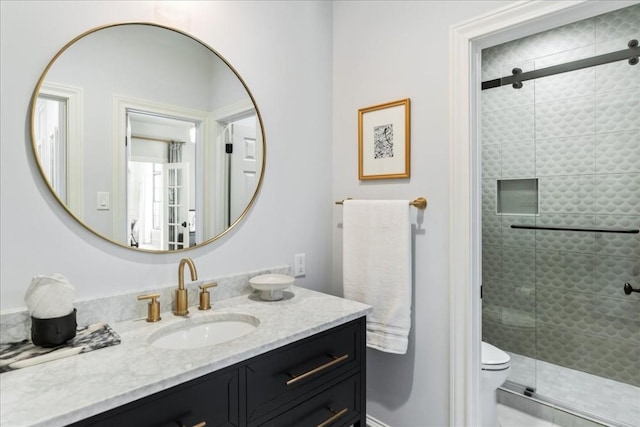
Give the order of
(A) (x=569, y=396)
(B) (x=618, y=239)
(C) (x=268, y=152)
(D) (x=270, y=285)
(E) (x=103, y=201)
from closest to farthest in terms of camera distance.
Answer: (E) (x=103, y=201) → (D) (x=270, y=285) → (C) (x=268, y=152) → (A) (x=569, y=396) → (B) (x=618, y=239)

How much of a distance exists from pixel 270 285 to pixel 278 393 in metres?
0.48

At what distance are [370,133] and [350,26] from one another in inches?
25.1

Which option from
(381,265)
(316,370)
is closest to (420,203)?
(381,265)

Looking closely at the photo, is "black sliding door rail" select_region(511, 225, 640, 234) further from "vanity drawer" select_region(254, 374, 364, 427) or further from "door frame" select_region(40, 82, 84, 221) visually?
"door frame" select_region(40, 82, 84, 221)

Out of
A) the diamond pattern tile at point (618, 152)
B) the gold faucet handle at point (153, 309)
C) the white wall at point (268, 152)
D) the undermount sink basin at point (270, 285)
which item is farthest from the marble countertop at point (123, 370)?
the diamond pattern tile at point (618, 152)

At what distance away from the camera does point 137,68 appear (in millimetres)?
1325

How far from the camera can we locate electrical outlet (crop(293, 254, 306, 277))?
1874mm

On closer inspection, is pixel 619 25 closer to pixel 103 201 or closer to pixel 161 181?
pixel 161 181

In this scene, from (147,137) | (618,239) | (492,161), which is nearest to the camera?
(147,137)

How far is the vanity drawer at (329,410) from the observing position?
1119 millimetres

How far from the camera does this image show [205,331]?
1314mm

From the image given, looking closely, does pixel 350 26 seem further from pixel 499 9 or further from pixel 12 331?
pixel 12 331

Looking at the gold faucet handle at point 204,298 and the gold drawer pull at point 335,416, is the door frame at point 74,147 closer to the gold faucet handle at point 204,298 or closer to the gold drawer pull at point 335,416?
the gold faucet handle at point 204,298

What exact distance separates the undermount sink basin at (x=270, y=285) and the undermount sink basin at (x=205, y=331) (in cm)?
18
